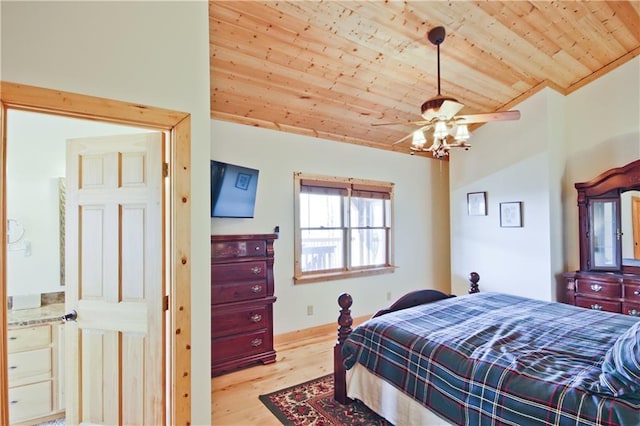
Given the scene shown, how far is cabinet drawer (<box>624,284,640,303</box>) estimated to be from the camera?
360 centimetres

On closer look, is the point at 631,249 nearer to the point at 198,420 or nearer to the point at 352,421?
the point at 352,421

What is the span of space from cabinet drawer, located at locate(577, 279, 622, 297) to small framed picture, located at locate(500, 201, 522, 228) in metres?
0.93

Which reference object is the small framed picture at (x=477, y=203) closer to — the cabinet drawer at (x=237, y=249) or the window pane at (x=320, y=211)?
the window pane at (x=320, y=211)

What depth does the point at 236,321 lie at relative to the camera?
3.36 metres

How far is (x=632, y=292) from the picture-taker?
3.64 meters

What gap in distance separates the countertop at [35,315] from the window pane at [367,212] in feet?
11.0

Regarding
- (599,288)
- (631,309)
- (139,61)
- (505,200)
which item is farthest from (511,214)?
(139,61)

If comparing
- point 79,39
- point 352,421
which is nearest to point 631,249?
point 352,421

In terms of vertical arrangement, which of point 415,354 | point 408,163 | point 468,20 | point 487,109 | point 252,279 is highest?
point 468,20

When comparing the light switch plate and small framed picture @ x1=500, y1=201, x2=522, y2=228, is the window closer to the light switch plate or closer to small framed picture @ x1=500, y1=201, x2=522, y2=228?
small framed picture @ x1=500, y1=201, x2=522, y2=228

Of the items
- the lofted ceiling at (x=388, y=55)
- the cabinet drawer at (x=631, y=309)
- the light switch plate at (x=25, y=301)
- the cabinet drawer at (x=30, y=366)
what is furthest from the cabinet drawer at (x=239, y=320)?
the cabinet drawer at (x=631, y=309)

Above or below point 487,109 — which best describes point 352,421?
below

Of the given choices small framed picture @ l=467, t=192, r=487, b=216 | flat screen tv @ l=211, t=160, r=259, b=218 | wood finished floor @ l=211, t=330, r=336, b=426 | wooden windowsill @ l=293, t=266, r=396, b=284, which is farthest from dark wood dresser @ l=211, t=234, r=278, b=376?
small framed picture @ l=467, t=192, r=487, b=216

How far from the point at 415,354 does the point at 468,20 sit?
286cm
